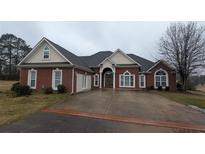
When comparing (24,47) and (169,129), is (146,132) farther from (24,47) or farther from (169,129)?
(24,47)

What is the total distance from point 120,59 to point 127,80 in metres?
3.48

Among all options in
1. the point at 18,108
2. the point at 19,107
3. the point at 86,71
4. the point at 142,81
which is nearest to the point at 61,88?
the point at 86,71

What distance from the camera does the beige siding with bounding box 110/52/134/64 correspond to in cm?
2384

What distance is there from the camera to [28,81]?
17.6 meters

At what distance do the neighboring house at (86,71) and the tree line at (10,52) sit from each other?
1354 inches

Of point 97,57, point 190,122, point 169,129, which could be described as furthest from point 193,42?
point 169,129

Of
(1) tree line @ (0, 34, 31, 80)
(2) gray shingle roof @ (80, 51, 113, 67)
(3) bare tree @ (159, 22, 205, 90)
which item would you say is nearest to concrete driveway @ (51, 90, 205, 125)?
(2) gray shingle roof @ (80, 51, 113, 67)

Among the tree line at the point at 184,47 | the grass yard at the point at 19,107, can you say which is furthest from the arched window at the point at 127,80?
the grass yard at the point at 19,107

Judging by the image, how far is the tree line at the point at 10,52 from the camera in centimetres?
4906

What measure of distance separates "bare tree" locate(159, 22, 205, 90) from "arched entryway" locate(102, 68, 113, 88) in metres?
10.4

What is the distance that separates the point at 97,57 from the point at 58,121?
2214 cm

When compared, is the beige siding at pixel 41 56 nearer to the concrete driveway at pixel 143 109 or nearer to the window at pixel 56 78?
the window at pixel 56 78

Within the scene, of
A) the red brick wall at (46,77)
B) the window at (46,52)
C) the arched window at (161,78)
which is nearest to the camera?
the red brick wall at (46,77)

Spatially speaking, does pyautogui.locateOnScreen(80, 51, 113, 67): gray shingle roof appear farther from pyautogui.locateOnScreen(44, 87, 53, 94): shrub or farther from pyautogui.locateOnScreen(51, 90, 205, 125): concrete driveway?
pyautogui.locateOnScreen(51, 90, 205, 125): concrete driveway
